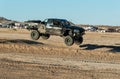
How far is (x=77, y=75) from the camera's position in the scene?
18281mm

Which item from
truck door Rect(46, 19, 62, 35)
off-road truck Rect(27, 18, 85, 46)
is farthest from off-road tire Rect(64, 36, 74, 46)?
truck door Rect(46, 19, 62, 35)

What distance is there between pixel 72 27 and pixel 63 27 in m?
0.85

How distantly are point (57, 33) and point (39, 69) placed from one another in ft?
60.7

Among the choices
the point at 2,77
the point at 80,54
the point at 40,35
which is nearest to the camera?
the point at 2,77

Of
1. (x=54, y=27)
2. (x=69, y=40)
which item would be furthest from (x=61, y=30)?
(x=69, y=40)

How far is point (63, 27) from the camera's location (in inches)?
1484

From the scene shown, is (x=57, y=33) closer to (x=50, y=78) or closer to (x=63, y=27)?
(x=63, y=27)

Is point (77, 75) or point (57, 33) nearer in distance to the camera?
point (77, 75)

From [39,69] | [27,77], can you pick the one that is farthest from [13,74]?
[39,69]

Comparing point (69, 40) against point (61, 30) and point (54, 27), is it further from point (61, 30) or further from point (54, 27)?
point (54, 27)

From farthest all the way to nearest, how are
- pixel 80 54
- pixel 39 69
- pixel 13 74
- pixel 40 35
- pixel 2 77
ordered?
pixel 40 35
pixel 80 54
pixel 39 69
pixel 13 74
pixel 2 77

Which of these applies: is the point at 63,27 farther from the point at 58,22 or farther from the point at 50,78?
the point at 50,78

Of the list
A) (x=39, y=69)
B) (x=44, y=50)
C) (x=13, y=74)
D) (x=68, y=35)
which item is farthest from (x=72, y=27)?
(x=13, y=74)

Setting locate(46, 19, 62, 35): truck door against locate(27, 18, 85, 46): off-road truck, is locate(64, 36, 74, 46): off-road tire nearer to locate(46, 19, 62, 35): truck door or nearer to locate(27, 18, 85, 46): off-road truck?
locate(27, 18, 85, 46): off-road truck
